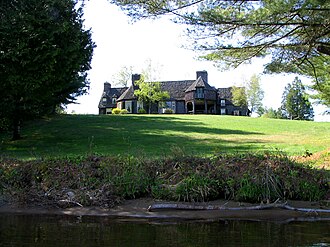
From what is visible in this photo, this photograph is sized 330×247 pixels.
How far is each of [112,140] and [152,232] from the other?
55.3ft

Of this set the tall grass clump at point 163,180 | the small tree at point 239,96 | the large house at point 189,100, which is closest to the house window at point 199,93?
the large house at point 189,100

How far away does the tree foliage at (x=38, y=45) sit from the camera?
16.0 m

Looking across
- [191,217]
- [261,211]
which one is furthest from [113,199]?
[261,211]

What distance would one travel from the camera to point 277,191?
8.16m

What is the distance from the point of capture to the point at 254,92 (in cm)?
7119

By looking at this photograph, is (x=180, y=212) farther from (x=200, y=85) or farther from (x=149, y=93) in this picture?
(x=200, y=85)

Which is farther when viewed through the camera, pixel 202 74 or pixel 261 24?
pixel 202 74

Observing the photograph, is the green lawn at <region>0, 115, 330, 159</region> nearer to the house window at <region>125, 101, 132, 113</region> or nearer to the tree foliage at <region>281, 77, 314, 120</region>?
the house window at <region>125, 101, 132, 113</region>

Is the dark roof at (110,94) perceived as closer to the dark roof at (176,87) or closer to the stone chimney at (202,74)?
the dark roof at (176,87)

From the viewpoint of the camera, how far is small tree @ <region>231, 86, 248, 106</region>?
65.8 m

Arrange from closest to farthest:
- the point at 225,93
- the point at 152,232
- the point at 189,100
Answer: the point at 152,232, the point at 189,100, the point at 225,93

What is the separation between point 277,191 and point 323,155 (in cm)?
717

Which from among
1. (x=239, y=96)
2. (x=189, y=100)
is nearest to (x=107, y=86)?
(x=189, y=100)

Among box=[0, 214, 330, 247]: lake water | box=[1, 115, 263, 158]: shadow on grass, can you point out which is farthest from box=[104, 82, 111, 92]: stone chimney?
box=[0, 214, 330, 247]: lake water
